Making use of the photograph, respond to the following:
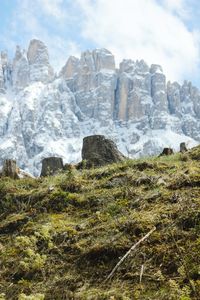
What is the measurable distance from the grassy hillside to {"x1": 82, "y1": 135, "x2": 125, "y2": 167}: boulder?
344 centimetres

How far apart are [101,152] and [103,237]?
6.60m

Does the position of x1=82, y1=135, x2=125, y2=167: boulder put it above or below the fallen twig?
above

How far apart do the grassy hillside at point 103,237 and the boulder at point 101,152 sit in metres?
3.44

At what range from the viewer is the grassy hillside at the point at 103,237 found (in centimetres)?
453

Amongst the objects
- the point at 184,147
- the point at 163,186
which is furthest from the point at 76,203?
the point at 184,147

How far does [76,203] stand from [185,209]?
1999mm

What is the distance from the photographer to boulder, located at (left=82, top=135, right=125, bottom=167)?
1174 cm

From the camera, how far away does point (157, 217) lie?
564 cm

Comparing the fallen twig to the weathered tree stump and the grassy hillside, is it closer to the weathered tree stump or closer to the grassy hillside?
the grassy hillside

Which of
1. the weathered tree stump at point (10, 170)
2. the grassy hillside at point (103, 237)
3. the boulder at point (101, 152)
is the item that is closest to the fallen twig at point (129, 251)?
the grassy hillside at point (103, 237)

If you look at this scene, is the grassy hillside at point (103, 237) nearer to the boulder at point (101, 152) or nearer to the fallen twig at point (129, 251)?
the fallen twig at point (129, 251)

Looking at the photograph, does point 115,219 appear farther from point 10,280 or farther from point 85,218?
point 10,280

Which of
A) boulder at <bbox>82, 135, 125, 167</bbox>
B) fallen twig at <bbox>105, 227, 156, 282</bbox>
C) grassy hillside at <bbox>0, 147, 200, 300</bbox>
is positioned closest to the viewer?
grassy hillside at <bbox>0, 147, 200, 300</bbox>

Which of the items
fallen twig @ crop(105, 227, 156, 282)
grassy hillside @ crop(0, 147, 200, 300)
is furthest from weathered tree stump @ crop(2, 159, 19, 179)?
fallen twig @ crop(105, 227, 156, 282)
